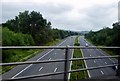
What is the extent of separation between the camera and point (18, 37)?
62031mm

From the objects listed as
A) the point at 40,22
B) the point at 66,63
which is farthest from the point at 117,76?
the point at 40,22

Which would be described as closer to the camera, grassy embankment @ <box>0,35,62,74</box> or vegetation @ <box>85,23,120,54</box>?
grassy embankment @ <box>0,35,62,74</box>

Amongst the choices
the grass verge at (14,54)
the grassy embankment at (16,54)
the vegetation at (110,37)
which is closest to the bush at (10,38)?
the vegetation at (110,37)

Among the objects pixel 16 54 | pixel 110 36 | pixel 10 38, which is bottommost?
pixel 16 54

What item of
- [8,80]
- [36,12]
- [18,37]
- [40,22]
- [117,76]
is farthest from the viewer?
[36,12]

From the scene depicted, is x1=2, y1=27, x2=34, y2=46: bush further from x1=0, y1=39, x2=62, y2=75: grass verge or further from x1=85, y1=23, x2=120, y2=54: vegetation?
x1=0, y1=39, x2=62, y2=75: grass verge

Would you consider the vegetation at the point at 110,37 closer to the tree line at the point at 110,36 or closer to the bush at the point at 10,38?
the tree line at the point at 110,36

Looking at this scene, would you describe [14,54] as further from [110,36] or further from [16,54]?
[110,36]

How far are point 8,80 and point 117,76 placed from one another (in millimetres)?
3427

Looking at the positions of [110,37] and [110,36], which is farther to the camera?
[110,36]

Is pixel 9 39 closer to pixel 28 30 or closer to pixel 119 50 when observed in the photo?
pixel 28 30

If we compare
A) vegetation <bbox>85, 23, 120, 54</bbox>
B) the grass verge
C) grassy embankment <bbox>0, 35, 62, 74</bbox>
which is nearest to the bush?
vegetation <bbox>85, 23, 120, 54</bbox>

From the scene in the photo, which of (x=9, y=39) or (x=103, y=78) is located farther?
(x=9, y=39)

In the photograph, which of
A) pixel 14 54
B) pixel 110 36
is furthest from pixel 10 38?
pixel 14 54
